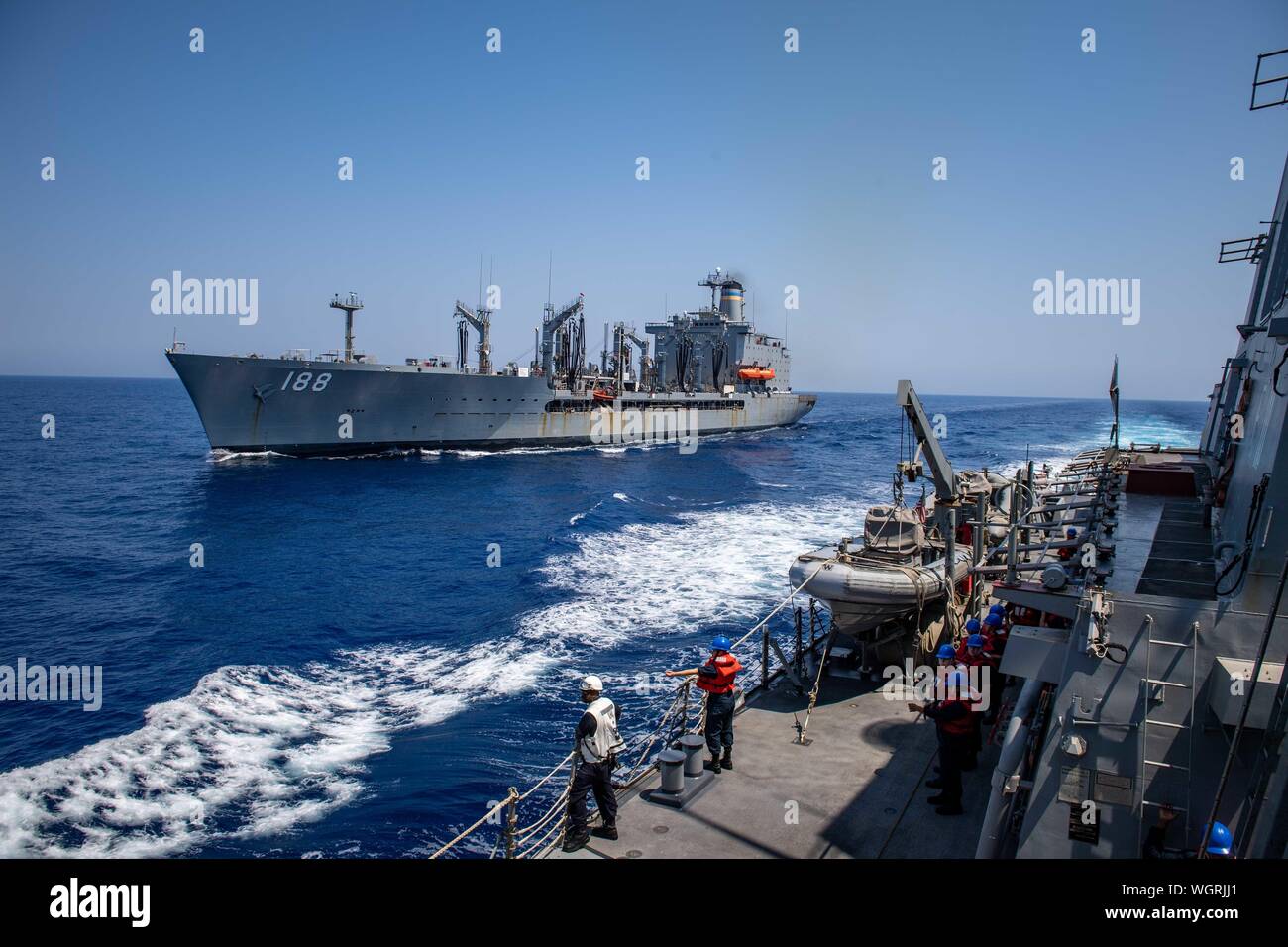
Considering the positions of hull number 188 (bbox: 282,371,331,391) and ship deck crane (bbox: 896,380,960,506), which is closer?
ship deck crane (bbox: 896,380,960,506)

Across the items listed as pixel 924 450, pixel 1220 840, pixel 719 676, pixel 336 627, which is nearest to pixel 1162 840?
pixel 1220 840

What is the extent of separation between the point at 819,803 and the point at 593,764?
3.13 meters

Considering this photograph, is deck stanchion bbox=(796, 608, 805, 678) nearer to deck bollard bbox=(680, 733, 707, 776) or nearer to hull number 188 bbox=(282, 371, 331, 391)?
deck bollard bbox=(680, 733, 707, 776)

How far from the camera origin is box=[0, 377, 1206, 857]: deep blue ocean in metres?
12.3

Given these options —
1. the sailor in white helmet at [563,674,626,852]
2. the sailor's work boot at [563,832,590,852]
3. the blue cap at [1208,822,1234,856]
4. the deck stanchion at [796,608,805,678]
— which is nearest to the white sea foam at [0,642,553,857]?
the sailor's work boot at [563,832,590,852]

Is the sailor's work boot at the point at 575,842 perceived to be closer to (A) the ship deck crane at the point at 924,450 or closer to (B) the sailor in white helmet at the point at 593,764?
(B) the sailor in white helmet at the point at 593,764

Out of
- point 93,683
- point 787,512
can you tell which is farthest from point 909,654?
point 787,512

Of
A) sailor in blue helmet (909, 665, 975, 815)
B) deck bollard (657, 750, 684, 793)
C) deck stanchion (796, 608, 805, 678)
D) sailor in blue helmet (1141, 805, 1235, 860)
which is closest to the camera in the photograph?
sailor in blue helmet (1141, 805, 1235, 860)

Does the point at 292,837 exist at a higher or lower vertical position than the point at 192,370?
lower

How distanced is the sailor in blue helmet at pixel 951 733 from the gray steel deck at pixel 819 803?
190mm

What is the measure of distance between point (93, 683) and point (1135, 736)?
65.9 feet

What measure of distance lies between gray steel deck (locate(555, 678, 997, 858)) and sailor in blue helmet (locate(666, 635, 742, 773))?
323 mm
